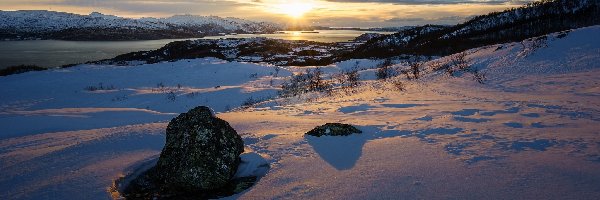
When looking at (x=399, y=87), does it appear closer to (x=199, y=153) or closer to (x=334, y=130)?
(x=334, y=130)

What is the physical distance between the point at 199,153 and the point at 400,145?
9.33ft

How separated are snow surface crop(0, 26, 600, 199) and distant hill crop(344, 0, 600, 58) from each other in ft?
218

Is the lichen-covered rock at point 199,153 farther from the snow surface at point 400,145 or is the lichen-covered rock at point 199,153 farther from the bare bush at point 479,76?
the bare bush at point 479,76

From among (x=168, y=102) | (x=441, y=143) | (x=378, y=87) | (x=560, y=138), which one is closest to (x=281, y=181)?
(x=441, y=143)

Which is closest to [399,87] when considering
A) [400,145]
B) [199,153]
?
[400,145]

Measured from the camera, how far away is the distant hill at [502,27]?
78.3 meters

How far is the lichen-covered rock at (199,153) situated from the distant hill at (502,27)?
236 ft

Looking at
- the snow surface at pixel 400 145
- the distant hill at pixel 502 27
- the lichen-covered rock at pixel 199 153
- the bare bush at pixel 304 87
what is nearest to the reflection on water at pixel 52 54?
the distant hill at pixel 502 27

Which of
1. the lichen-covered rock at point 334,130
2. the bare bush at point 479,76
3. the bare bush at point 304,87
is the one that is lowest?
the bare bush at point 304,87

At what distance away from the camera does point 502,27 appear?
87938mm

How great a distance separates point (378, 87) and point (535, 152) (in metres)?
8.77

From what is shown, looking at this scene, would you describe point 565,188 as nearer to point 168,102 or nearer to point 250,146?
point 250,146

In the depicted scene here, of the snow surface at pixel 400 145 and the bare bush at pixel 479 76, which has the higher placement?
the bare bush at pixel 479 76

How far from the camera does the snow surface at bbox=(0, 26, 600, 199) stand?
395cm
